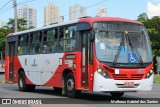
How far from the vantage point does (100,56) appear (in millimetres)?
14930

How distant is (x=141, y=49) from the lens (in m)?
15.5

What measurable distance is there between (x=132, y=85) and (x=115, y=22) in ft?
8.14

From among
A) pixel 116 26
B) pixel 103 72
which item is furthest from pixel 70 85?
pixel 116 26

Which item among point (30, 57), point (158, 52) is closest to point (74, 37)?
point (30, 57)

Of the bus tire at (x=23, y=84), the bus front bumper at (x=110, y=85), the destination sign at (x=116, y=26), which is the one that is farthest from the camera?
the bus tire at (x=23, y=84)

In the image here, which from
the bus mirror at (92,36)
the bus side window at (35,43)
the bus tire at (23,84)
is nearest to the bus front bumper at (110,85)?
the bus mirror at (92,36)

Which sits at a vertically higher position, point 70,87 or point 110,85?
point 110,85

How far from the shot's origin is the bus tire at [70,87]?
1639 centimetres

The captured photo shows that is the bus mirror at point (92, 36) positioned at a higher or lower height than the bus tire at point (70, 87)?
higher

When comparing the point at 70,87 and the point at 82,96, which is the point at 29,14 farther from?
the point at 70,87

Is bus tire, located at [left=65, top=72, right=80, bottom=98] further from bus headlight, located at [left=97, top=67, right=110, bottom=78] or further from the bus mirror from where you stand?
the bus mirror

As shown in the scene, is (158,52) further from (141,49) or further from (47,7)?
(141,49)

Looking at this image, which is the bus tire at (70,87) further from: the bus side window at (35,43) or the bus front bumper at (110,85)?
the bus side window at (35,43)

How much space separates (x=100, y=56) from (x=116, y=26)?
1433mm
